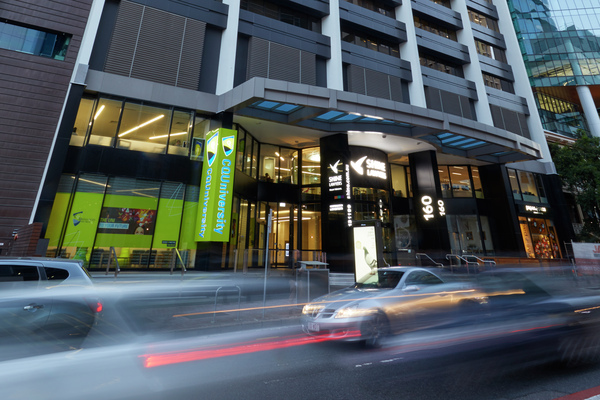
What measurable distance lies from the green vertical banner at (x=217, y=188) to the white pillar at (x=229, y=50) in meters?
3.49

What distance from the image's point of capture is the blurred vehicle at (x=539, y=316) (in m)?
4.95

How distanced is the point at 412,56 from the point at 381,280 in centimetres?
2264

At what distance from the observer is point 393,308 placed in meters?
5.37

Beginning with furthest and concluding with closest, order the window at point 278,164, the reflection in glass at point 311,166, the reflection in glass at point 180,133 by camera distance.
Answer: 1. the reflection in glass at point 311,166
2. the window at point 278,164
3. the reflection in glass at point 180,133

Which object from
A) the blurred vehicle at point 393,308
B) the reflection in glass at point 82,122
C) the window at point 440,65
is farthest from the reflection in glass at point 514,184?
the reflection in glass at point 82,122

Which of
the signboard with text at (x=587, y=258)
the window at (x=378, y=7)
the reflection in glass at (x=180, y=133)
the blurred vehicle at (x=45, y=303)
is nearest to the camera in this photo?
the blurred vehicle at (x=45, y=303)

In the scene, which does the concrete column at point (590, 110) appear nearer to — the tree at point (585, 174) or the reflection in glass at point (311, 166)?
the tree at point (585, 174)

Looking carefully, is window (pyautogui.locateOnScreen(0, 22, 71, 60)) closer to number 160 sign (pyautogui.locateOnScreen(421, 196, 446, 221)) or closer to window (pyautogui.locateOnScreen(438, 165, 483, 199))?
number 160 sign (pyautogui.locateOnScreen(421, 196, 446, 221))

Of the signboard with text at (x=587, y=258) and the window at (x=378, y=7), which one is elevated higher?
the window at (x=378, y=7)

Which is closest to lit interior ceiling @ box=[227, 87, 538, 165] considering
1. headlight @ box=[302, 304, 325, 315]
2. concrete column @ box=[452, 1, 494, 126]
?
concrete column @ box=[452, 1, 494, 126]

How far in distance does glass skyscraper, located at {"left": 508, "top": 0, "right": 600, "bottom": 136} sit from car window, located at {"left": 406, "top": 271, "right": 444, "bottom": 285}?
37.6 meters

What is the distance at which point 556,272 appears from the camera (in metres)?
17.1

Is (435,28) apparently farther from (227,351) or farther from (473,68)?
(227,351)

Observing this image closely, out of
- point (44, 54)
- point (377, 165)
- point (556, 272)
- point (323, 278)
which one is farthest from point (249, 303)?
point (556, 272)
